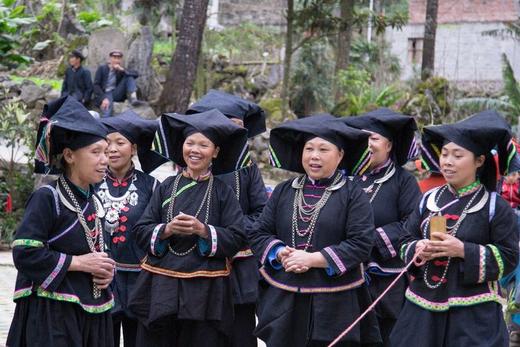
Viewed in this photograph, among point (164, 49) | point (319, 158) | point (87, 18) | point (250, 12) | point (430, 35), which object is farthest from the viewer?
point (250, 12)

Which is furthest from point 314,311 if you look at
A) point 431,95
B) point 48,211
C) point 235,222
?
point 431,95

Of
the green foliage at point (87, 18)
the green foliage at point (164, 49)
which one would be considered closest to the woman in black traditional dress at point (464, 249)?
the green foliage at point (164, 49)

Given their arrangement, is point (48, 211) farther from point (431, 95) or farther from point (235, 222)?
point (431, 95)

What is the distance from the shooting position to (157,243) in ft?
20.3

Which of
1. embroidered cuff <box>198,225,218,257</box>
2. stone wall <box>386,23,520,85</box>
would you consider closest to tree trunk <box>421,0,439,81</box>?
stone wall <box>386,23,520,85</box>

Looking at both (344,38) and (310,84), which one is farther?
(310,84)

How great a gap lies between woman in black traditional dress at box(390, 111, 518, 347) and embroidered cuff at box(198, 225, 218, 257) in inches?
46.0

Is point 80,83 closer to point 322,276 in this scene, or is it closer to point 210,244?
point 210,244

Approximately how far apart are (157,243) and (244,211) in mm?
1010

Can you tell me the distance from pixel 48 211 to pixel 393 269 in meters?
2.66

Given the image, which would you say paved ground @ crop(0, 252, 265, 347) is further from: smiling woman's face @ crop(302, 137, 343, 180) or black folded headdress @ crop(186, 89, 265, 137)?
smiling woman's face @ crop(302, 137, 343, 180)

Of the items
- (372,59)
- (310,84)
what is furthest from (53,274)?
(372,59)

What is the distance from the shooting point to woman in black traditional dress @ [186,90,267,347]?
677 centimetres

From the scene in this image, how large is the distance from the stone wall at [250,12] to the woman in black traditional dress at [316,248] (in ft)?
106
